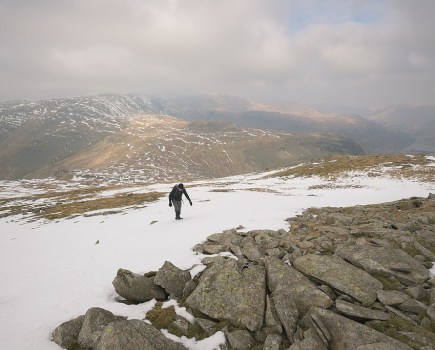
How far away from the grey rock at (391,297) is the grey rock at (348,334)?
2015 mm

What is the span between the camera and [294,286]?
1067 centimetres

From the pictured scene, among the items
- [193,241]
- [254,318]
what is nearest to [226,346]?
[254,318]

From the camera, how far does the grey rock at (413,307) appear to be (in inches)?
370

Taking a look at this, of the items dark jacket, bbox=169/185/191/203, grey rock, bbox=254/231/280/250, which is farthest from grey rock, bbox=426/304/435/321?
dark jacket, bbox=169/185/191/203

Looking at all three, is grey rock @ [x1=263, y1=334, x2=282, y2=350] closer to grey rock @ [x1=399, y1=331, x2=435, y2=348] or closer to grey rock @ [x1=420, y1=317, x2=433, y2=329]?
grey rock @ [x1=399, y1=331, x2=435, y2=348]

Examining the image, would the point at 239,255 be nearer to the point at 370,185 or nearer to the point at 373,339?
the point at 373,339

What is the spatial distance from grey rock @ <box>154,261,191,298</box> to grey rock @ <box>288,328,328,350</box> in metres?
5.38

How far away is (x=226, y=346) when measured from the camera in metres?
8.90

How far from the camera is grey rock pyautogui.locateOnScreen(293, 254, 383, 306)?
33.4 feet

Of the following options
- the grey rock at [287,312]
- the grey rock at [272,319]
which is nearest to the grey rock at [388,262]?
the grey rock at [287,312]

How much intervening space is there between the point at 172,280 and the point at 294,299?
508 cm

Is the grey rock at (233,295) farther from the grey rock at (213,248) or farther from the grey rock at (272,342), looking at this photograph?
the grey rock at (213,248)

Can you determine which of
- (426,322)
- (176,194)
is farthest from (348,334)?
(176,194)

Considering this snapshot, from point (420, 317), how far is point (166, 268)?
9393 millimetres
